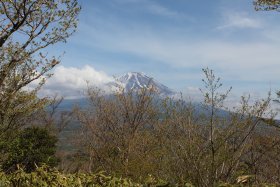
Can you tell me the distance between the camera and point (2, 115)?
758 inches

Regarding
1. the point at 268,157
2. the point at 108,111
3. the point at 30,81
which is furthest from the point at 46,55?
the point at 268,157

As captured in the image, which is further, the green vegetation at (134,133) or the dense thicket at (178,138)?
the dense thicket at (178,138)

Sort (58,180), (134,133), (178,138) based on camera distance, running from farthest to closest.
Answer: (134,133)
(178,138)
(58,180)

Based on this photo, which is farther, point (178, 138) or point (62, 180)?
point (178, 138)

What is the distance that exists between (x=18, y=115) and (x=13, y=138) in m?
3.87

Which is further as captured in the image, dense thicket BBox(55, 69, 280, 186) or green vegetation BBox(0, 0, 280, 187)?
dense thicket BBox(55, 69, 280, 186)

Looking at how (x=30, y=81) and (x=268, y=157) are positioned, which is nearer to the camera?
(x=30, y=81)

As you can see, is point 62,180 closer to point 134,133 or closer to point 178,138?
point 178,138

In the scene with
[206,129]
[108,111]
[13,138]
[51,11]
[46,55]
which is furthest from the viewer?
[108,111]

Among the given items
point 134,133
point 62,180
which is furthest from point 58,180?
point 134,133

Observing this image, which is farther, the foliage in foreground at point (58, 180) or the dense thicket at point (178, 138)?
the dense thicket at point (178, 138)

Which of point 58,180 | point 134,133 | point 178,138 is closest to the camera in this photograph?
point 58,180

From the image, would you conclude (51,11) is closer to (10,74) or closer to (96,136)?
(10,74)

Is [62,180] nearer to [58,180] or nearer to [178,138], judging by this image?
[58,180]
